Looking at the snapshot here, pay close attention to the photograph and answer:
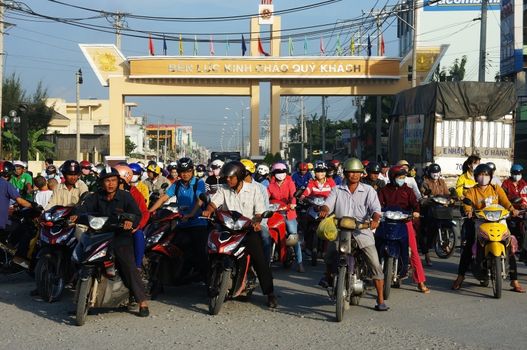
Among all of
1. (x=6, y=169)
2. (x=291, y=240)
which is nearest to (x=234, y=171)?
(x=291, y=240)

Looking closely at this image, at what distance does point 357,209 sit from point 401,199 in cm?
138

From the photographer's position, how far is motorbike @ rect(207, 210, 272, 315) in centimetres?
745

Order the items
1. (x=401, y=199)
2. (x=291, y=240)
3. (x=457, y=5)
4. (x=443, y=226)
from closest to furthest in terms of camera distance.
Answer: (x=401, y=199) → (x=291, y=240) → (x=443, y=226) → (x=457, y=5)

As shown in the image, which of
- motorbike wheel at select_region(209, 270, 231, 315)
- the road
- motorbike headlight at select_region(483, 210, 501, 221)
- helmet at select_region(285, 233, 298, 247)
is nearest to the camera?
the road

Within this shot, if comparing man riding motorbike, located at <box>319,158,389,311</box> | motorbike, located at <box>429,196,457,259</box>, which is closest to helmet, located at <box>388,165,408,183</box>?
man riding motorbike, located at <box>319,158,389,311</box>

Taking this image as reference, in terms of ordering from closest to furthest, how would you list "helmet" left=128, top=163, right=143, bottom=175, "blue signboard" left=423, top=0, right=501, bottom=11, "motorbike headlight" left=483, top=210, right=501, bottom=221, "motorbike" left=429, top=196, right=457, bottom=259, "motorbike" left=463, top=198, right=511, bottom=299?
"motorbike" left=463, top=198, right=511, bottom=299
"motorbike headlight" left=483, top=210, right=501, bottom=221
"helmet" left=128, top=163, right=143, bottom=175
"motorbike" left=429, top=196, right=457, bottom=259
"blue signboard" left=423, top=0, right=501, bottom=11

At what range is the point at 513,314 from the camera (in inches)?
301

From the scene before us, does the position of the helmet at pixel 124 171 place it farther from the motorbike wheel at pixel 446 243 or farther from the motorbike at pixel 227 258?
the motorbike wheel at pixel 446 243

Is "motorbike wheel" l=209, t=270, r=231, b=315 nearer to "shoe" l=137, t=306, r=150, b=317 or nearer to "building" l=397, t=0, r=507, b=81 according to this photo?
"shoe" l=137, t=306, r=150, b=317

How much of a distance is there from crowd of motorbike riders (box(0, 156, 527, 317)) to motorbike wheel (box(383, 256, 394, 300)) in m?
0.37

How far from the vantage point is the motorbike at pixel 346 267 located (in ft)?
23.5

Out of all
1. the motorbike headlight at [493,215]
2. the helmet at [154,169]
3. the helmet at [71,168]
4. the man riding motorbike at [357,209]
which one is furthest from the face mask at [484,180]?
the helmet at [154,169]

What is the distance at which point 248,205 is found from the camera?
26.5ft

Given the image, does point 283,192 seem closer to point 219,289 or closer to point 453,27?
point 219,289
